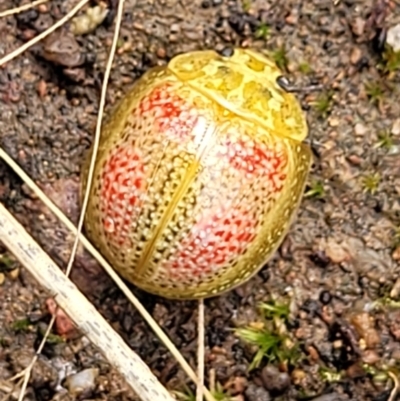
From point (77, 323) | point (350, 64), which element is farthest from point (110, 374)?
point (350, 64)

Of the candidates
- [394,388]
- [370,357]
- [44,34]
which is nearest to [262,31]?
[44,34]

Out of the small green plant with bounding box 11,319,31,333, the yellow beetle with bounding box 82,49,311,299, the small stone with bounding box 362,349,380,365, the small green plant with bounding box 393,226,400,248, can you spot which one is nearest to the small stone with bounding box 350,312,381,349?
the small stone with bounding box 362,349,380,365

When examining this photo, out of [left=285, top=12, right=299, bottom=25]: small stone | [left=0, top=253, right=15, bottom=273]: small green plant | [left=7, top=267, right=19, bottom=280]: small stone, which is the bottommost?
[left=7, top=267, right=19, bottom=280]: small stone

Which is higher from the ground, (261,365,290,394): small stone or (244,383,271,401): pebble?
(261,365,290,394): small stone

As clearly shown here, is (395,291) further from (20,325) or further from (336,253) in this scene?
(20,325)

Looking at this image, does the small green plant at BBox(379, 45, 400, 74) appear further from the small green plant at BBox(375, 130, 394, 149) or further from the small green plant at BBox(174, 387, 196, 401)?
the small green plant at BBox(174, 387, 196, 401)

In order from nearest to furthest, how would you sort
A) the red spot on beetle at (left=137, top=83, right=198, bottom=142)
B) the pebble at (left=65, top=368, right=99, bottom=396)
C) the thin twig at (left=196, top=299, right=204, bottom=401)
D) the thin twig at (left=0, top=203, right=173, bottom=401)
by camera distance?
the thin twig at (left=0, top=203, right=173, bottom=401) < the red spot on beetle at (left=137, top=83, right=198, bottom=142) < the thin twig at (left=196, top=299, right=204, bottom=401) < the pebble at (left=65, top=368, right=99, bottom=396)

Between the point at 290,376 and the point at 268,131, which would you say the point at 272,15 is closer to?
the point at 268,131
